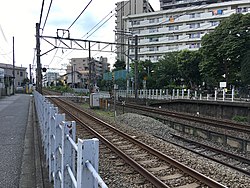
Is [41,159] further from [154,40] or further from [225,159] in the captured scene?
[154,40]

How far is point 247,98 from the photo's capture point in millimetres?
21625

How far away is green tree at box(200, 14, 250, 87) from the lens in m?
27.8

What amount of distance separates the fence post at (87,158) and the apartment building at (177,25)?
54.2m

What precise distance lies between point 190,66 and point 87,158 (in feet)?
120

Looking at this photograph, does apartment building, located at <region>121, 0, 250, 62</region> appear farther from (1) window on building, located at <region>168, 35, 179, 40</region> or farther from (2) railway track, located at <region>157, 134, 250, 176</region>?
(2) railway track, located at <region>157, 134, 250, 176</region>

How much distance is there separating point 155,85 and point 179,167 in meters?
36.7

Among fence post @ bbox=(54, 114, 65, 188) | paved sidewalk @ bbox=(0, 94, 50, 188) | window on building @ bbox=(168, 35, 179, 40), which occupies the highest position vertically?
window on building @ bbox=(168, 35, 179, 40)

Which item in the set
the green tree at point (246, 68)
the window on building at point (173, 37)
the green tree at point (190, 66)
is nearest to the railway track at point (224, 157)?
the green tree at point (246, 68)

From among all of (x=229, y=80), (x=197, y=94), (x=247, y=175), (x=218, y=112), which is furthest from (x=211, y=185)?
(x=229, y=80)

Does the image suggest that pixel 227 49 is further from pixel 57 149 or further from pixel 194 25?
pixel 194 25

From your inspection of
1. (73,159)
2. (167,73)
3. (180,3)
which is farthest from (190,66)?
(73,159)

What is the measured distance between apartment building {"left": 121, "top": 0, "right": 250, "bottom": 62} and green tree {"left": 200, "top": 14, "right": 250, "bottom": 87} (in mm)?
22584

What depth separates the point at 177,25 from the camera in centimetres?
5716

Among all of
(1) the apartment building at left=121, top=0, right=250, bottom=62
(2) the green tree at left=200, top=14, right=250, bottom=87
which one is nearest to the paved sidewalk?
(2) the green tree at left=200, top=14, right=250, bottom=87
